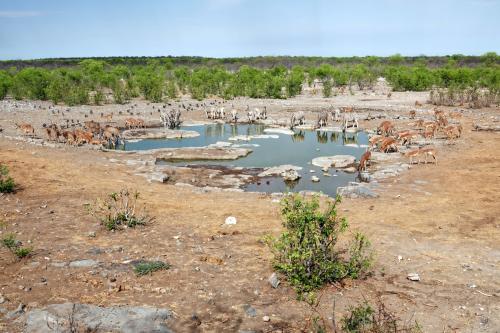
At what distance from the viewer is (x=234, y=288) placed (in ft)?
23.0

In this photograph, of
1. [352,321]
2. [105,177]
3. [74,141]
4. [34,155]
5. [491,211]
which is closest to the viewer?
[352,321]

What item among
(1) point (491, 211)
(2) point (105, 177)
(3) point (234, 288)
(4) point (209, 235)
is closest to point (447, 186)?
(1) point (491, 211)

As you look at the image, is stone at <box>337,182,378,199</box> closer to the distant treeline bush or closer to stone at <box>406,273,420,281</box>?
stone at <box>406,273,420,281</box>

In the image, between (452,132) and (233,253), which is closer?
(233,253)

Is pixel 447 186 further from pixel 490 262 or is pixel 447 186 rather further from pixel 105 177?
pixel 105 177

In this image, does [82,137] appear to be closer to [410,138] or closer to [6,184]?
[6,184]

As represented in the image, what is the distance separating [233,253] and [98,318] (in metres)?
3.10

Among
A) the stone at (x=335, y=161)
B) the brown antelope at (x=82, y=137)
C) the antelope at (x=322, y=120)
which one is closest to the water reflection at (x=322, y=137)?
the antelope at (x=322, y=120)

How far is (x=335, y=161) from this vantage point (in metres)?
17.8

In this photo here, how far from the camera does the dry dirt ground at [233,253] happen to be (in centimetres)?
640

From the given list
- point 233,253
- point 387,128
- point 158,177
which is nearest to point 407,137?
point 387,128

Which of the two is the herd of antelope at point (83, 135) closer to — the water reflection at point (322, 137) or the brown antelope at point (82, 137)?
the brown antelope at point (82, 137)

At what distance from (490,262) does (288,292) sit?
4044 mm

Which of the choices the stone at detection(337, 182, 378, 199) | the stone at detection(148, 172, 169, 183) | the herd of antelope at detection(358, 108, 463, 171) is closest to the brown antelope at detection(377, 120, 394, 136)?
the herd of antelope at detection(358, 108, 463, 171)
